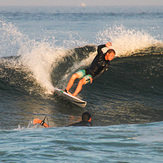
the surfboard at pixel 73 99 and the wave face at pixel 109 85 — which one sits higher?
the wave face at pixel 109 85

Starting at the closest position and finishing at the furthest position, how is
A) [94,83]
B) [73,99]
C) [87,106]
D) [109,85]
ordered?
[73,99], [87,106], [109,85], [94,83]

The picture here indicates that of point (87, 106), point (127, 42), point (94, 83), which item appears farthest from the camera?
point (127, 42)

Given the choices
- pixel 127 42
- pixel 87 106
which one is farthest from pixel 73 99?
pixel 127 42

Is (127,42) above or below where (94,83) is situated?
above

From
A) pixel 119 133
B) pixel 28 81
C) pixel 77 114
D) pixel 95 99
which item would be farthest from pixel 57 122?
pixel 28 81

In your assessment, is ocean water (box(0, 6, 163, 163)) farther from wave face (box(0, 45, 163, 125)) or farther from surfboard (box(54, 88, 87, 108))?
surfboard (box(54, 88, 87, 108))

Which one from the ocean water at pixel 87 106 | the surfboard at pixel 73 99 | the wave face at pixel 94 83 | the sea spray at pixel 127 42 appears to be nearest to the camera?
the ocean water at pixel 87 106

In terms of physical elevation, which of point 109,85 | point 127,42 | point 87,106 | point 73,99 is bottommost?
→ point 87,106

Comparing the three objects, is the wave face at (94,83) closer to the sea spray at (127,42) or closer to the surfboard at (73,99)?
the sea spray at (127,42)

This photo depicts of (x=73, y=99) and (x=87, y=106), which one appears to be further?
(x=87, y=106)

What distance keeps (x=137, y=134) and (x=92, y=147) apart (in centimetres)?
126

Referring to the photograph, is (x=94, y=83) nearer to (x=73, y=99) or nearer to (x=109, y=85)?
(x=109, y=85)

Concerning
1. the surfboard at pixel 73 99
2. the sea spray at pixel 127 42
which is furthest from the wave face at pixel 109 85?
the sea spray at pixel 127 42

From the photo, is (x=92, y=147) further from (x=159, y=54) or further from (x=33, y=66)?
(x=159, y=54)
